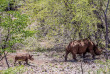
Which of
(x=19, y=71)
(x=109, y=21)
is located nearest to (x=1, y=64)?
(x=19, y=71)

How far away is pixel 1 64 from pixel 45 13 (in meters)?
6.75

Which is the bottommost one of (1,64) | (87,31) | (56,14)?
(1,64)

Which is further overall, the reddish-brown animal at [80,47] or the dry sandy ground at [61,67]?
the reddish-brown animal at [80,47]

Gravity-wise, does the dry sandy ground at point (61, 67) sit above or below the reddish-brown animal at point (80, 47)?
below

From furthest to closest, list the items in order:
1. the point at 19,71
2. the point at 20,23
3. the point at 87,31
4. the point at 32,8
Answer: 1. the point at 32,8
2. the point at 87,31
3. the point at 20,23
4. the point at 19,71

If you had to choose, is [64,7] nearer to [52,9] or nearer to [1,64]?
[52,9]

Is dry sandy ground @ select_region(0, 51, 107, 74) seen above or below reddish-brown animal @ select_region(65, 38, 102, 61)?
below

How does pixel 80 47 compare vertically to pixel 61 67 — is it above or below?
above

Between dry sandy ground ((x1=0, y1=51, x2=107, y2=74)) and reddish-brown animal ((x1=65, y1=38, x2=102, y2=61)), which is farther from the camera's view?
reddish-brown animal ((x1=65, y1=38, x2=102, y2=61))

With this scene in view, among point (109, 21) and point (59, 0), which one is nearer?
point (59, 0)

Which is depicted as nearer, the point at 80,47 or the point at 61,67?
the point at 61,67

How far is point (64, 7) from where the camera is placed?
55.9 feet

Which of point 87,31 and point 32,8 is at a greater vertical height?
point 32,8

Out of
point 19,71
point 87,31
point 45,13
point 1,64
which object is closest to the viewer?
point 19,71
